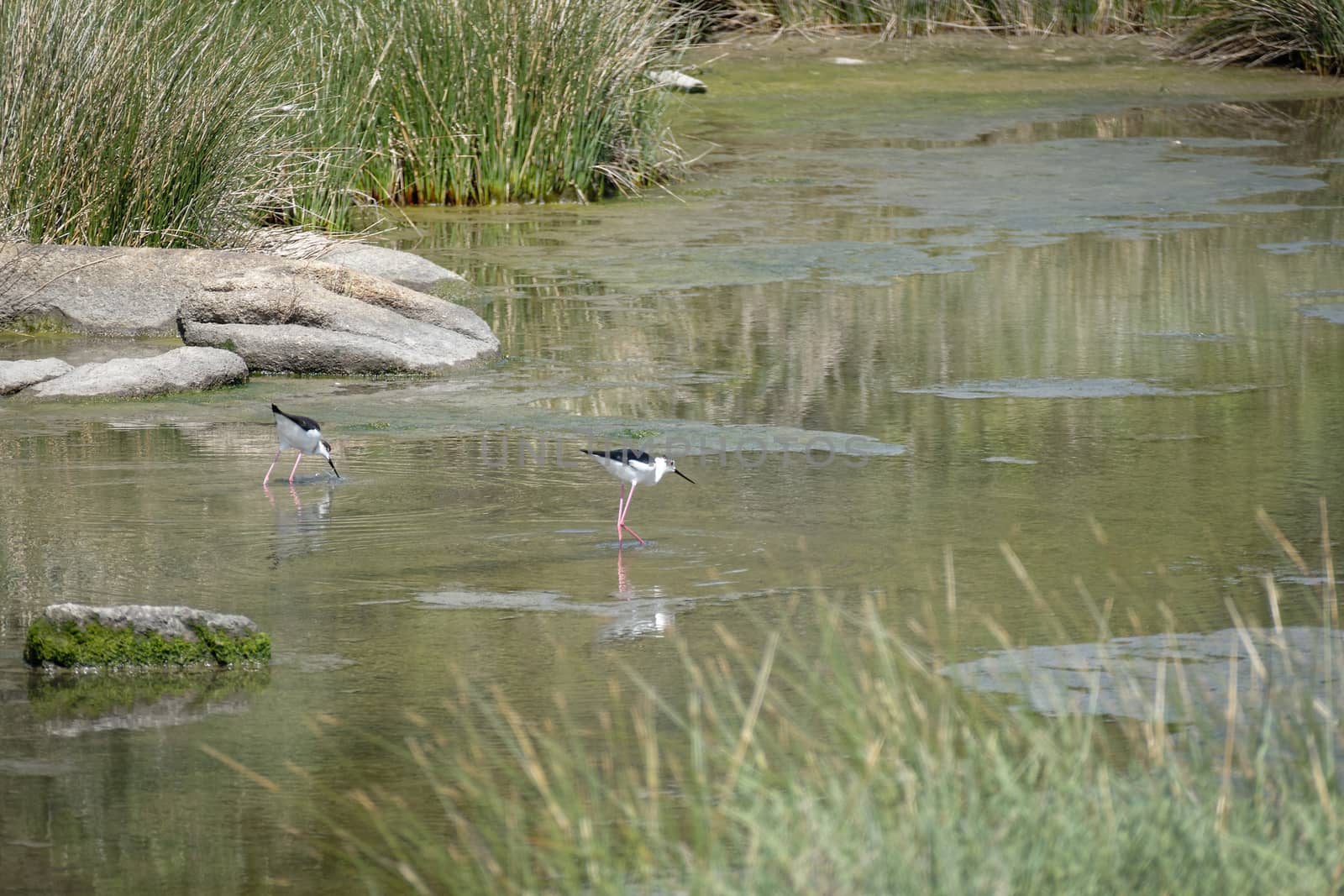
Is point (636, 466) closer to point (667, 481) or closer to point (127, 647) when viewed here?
point (667, 481)

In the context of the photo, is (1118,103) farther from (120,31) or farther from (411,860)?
(411,860)

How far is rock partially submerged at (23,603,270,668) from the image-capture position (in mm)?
5035

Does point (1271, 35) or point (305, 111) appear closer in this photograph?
point (305, 111)

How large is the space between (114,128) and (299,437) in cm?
382

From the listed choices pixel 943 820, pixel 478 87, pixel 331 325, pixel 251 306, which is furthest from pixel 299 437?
pixel 478 87

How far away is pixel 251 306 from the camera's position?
31.4 feet

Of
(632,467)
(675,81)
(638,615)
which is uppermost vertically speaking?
(675,81)

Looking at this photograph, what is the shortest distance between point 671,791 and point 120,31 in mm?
7374

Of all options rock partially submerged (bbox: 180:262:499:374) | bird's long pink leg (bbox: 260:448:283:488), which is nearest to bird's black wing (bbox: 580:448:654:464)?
bird's long pink leg (bbox: 260:448:283:488)

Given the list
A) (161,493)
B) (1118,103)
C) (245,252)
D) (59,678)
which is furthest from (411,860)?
(1118,103)

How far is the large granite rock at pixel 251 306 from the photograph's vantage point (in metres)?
9.24

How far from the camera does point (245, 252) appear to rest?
10.4 metres

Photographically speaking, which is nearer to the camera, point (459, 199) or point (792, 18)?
point (459, 199)

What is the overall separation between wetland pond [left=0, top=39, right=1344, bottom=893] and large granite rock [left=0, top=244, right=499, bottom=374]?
0.78ft
